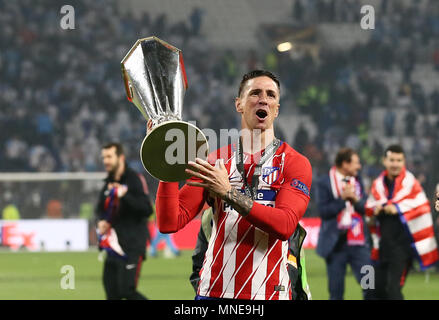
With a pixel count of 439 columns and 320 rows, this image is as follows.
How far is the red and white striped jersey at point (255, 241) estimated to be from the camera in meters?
3.42

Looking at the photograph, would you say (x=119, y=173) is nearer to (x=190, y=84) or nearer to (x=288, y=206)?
(x=288, y=206)

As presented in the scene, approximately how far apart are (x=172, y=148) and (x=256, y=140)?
618 mm

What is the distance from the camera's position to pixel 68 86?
82.0 ft

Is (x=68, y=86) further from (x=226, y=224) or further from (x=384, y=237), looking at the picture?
(x=226, y=224)

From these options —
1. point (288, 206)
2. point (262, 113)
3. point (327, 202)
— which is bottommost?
point (327, 202)

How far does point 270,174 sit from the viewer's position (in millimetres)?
3461

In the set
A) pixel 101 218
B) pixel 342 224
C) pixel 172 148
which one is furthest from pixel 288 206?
pixel 342 224

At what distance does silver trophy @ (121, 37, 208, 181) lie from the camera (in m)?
2.96

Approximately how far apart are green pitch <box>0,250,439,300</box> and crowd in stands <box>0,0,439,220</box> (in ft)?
17.1

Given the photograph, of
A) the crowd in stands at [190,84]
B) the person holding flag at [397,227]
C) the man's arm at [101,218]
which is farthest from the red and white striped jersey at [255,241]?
the crowd in stands at [190,84]

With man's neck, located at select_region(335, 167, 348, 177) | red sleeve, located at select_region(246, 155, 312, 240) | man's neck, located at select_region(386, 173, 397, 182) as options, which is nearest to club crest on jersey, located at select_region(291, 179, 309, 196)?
red sleeve, located at select_region(246, 155, 312, 240)
